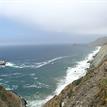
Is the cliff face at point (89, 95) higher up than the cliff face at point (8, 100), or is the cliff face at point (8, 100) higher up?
the cliff face at point (89, 95)

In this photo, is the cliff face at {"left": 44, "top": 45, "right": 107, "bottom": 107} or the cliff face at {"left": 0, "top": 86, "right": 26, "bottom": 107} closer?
the cliff face at {"left": 44, "top": 45, "right": 107, "bottom": 107}

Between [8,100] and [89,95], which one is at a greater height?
[89,95]

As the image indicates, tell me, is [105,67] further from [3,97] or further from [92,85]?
[3,97]

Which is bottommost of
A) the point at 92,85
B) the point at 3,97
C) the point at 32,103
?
the point at 32,103

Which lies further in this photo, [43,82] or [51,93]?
[43,82]

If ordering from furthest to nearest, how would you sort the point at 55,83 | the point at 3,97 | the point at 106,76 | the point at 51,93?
the point at 55,83, the point at 51,93, the point at 3,97, the point at 106,76

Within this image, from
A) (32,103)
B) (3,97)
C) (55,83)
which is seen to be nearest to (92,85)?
(3,97)

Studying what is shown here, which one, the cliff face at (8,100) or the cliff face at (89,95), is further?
the cliff face at (8,100)

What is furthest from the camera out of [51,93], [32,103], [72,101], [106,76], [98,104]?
[51,93]

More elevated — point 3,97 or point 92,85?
point 92,85

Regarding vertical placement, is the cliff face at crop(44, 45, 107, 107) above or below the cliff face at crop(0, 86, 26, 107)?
above

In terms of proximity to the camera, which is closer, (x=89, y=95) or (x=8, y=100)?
(x=89, y=95)
